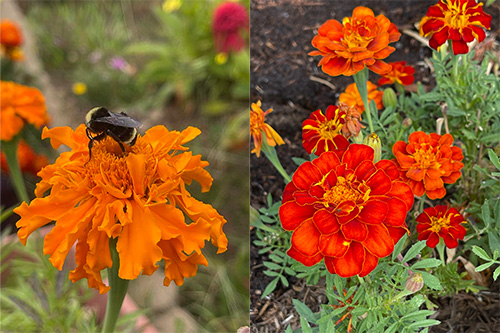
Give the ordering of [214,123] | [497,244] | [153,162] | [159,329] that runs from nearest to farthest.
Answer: [153,162] < [497,244] < [159,329] < [214,123]

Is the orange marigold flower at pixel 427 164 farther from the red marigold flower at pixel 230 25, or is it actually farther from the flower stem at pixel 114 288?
the red marigold flower at pixel 230 25

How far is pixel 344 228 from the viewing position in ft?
1.23

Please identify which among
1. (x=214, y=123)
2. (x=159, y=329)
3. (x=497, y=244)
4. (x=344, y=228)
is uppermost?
(x=344, y=228)

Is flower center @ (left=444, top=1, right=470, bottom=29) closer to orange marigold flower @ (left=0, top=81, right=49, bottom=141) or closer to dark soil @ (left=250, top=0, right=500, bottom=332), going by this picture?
dark soil @ (left=250, top=0, right=500, bottom=332)

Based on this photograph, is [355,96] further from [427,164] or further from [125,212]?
[125,212]

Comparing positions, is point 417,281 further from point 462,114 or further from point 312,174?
point 462,114

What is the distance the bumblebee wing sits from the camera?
325 millimetres

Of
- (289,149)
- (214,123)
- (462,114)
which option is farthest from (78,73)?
(462,114)

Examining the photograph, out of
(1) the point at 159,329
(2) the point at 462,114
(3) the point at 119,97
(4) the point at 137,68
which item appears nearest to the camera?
(2) the point at 462,114

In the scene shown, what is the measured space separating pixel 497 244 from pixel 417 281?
0.46ft

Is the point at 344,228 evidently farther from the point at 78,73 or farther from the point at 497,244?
the point at 78,73

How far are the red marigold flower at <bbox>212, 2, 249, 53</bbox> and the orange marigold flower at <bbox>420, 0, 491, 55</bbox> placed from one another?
1.08 metres

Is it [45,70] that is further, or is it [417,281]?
[45,70]

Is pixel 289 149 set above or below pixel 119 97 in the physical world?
above
